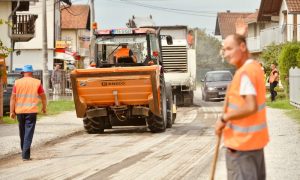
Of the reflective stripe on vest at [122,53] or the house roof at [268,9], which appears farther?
the house roof at [268,9]

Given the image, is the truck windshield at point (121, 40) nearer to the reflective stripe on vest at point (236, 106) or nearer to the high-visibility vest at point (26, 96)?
the high-visibility vest at point (26, 96)

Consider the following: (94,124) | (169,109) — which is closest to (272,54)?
(169,109)

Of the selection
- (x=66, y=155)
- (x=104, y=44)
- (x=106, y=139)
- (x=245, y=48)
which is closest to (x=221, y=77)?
(x=104, y=44)

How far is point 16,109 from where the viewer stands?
14969 millimetres

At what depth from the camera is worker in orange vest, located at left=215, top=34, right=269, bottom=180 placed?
6.75 meters

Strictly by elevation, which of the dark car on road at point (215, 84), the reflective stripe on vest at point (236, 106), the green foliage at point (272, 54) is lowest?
the reflective stripe on vest at point (236, 106)

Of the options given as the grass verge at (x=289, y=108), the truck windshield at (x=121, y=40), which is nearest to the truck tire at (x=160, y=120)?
the truck windshield at (x=121, y=40)

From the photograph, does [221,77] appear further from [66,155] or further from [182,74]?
[66,155]

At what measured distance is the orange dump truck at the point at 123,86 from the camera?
63.8 ft

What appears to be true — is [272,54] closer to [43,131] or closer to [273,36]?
[273,36]

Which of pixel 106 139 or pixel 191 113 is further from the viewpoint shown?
pixel 191 113

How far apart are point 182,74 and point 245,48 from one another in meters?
27.0

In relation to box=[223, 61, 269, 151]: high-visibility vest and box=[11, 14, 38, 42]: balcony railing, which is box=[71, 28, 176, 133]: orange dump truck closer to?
box=[223, 61, 269, 151]: high-visibility vest

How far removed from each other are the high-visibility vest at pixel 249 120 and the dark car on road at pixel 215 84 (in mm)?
32363
